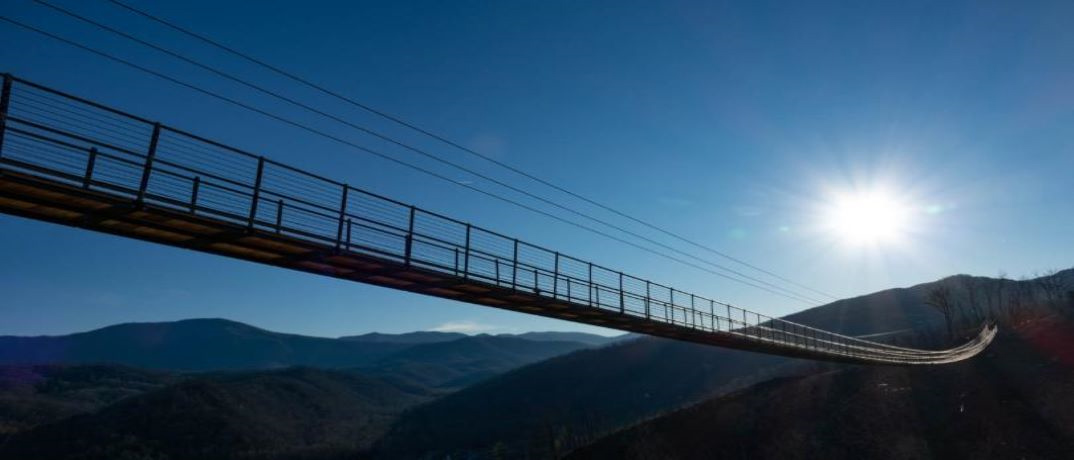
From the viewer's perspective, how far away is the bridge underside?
1095 cm

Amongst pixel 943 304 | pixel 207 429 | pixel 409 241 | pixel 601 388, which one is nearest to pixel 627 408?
pixel 601 388

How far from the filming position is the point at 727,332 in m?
26.3

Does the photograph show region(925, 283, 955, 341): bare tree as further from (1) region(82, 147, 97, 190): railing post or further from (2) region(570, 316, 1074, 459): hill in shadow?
(1) region(82, 147, 97, 190): railing post

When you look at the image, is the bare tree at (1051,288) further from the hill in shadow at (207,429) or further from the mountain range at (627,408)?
the hill in shadow at (207,429)

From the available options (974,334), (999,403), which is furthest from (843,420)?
(974,334)

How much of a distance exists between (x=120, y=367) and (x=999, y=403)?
23414 cm

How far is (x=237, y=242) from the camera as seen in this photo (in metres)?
13.8

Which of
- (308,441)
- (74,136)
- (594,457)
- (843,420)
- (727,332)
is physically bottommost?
(308,441)

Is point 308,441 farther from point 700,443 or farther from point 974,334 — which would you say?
point 974,334

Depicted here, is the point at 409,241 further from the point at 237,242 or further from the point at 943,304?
the point at 943,304

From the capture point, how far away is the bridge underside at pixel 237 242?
1095 centimetres

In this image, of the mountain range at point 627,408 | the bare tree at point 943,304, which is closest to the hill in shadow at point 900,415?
the mountain range at point 627,408

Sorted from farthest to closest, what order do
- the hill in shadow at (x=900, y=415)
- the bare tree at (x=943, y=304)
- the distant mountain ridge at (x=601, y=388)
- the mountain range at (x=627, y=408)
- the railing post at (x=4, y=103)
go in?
the distant mountain ridge at (x=601, y=388) → the bare tree at (x=943, y=304) → the mountain range at (x=627, y=408) → the hill in shadow at (x=900, y=415) → the railing post at (x=4, y=103)

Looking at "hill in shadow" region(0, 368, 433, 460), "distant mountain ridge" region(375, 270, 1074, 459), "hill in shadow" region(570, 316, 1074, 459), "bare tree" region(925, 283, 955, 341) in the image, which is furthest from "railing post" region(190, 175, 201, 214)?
"hill in shadow" region(0, 368, 433, 460)
